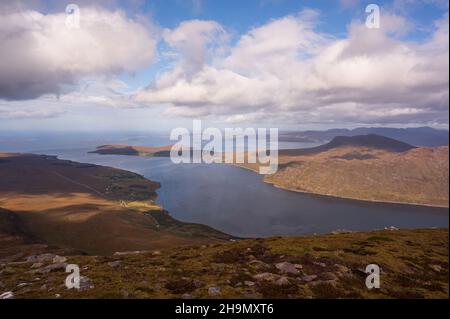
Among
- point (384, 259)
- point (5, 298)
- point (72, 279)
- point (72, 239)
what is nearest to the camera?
point (5, 298)

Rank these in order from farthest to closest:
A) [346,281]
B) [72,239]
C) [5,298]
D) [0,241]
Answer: [72,239]
[0,241]
[346,281]
[5,298]

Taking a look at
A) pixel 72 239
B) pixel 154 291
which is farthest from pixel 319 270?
pixel 72 239

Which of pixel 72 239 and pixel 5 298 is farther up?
pixel 5 298
